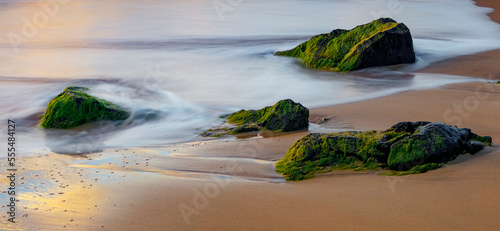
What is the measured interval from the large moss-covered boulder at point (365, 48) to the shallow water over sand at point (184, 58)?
0.82 ft

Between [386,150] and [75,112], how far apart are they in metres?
4.38

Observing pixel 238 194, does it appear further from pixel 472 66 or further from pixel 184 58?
pixel 184 58

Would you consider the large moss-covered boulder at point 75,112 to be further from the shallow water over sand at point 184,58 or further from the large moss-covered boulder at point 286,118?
the large moss-covered boulder at point 286,118

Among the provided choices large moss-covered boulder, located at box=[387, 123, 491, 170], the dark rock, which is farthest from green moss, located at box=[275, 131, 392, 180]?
the dark rock

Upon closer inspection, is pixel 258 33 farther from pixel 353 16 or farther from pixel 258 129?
pixel 258 129

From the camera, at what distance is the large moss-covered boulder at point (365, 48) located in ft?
33.2

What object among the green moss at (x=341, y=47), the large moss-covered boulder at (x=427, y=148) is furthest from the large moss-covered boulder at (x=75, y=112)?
the green moss at (x=341, y=47)

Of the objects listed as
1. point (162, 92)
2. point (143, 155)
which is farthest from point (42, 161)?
point (162, 92)

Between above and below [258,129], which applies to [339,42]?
above

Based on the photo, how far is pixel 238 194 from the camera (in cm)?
404

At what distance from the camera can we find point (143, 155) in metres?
5.56

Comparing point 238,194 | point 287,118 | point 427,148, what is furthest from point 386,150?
point 287,118

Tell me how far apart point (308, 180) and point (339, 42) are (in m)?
6.81

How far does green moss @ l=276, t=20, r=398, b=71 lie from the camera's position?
10242 millimetres
